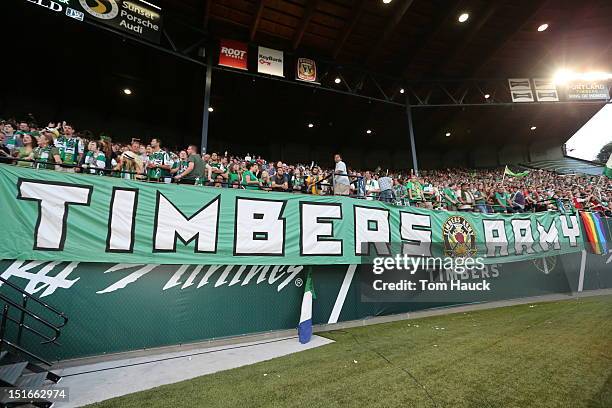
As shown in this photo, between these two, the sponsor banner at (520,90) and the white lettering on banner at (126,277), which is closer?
the white lettering on banner at (126,277)

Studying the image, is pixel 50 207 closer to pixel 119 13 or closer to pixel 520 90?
pixel 119 13

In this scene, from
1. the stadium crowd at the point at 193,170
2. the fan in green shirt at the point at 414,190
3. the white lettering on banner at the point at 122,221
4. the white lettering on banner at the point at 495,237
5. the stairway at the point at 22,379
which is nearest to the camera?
the stairway at the point at 22,379

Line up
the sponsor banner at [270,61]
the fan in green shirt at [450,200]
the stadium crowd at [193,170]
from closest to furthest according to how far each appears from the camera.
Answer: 1. the stadium crowd at [193,170]
2. the fan in green shirt at [450,200]
3. the sponsor banner at [270,61]

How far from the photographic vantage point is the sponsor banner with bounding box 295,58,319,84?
11.2 meters

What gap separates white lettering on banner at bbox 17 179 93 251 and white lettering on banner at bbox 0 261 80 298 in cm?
49

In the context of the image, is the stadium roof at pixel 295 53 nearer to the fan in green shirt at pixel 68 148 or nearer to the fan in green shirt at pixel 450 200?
the fan in green shirt at pixel 68 148

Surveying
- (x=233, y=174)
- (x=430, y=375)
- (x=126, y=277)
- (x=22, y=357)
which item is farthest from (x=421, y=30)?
(x=22, y=357)

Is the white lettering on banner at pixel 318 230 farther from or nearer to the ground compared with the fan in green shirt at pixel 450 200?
nearer to the ground

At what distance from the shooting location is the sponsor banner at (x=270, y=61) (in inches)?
416

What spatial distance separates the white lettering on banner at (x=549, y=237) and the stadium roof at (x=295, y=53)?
307 inches

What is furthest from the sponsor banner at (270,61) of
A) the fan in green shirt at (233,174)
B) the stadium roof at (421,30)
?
the fan in green shirt at (233,174)

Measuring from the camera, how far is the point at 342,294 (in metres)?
A: 6.73

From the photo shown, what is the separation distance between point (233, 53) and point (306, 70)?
116 inches

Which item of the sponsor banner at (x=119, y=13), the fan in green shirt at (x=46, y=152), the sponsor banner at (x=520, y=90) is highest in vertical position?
the sponsor banner at (x=520, y=90)
